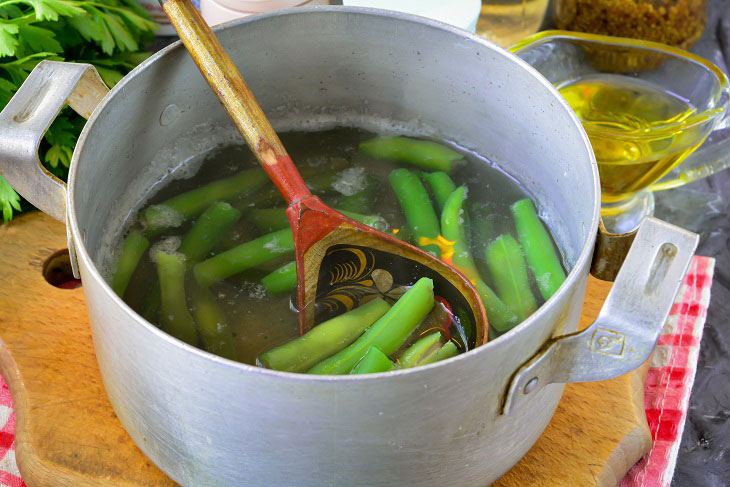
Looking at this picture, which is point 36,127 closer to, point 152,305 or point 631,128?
point 152,305

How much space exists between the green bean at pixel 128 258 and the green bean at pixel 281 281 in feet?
0.41

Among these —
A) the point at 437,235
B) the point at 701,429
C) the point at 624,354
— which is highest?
the point at 624,354

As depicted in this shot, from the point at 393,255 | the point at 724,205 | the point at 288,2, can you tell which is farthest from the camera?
the point at 724,205

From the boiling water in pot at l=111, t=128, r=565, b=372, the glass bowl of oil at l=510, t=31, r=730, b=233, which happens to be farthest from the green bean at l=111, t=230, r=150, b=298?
the glass bowl of oil at l=510, t=31, r=730, b=233

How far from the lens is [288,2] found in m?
0.93

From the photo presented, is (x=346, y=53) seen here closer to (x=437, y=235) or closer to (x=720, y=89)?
(x=437, y=235)

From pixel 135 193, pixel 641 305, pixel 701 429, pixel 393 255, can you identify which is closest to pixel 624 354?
pixel 641 305

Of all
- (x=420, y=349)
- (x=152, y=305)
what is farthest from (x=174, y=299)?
(x=420, y=349)

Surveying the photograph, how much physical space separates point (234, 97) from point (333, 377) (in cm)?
33

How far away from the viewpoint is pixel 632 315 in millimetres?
517

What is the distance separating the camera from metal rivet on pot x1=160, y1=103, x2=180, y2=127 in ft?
2.68

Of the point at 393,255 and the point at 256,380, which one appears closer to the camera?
the point at 256,380

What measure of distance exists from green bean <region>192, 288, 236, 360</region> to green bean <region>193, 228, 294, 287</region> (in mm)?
19

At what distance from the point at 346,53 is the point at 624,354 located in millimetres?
469
